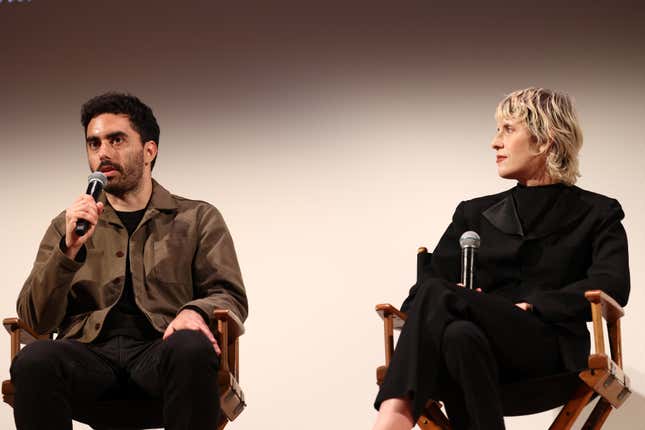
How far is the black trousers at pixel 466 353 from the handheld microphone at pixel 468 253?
0.80 feet

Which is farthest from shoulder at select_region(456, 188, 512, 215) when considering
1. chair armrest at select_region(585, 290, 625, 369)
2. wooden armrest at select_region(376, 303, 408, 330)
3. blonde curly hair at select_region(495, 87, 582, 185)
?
chair armrest at select_region(585, 290, 625, 369)

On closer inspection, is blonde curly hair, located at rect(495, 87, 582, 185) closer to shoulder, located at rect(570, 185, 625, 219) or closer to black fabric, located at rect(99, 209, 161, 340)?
shoulder, located at rect(570, 185, 625, 219)

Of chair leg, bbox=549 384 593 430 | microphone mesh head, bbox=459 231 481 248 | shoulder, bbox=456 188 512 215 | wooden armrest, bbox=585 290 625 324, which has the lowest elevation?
chair leg, bbox=549 384 593 430

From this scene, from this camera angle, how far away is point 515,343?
3145mm

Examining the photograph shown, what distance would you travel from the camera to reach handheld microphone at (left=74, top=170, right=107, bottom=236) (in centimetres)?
317

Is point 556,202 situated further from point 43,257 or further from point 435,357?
point 43,257

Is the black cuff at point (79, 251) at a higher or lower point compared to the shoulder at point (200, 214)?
lower

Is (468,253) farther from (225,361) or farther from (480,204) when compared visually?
(225,361)

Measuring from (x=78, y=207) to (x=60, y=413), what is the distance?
0.59 m

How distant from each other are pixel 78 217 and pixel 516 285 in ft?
4.59

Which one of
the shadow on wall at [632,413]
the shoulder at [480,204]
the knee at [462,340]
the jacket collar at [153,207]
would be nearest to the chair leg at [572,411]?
the knee at [462,340]

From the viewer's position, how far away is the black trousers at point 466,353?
2.94 meters

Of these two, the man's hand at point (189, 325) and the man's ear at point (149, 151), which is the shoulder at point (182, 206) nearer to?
the man's ear at point (149, 151)

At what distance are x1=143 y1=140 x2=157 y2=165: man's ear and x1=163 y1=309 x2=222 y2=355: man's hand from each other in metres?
0.74
